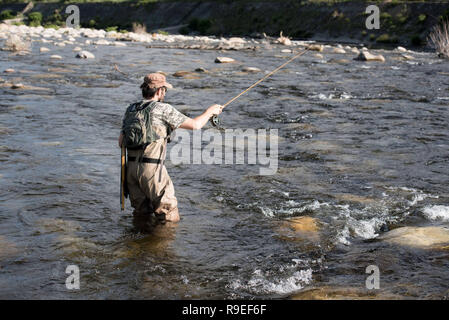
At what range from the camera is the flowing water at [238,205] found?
14.2 ft

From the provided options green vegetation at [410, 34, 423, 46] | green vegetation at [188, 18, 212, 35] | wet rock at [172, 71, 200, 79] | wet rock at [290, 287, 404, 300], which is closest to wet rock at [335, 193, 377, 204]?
wet rock at [290, 287, 404, 300]

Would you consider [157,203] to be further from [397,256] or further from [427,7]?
[427,7]

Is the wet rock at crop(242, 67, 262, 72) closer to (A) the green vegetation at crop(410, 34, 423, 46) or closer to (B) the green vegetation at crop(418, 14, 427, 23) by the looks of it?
(A) the green vegetation at crop(410, 34, 423, 46)

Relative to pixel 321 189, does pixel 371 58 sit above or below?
above

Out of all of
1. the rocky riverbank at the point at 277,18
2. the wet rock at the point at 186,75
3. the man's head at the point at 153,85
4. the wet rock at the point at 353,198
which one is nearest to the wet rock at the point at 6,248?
the man's head at the point at 153,85

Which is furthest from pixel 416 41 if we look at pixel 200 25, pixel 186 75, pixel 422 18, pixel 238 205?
pixel 238 205

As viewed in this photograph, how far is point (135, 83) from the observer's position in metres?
16.6

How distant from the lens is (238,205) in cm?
627

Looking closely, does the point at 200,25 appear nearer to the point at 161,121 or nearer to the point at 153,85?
the point at 153,85

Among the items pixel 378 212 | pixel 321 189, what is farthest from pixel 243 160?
pixel 378 212

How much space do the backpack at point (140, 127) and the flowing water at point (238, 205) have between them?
975mm

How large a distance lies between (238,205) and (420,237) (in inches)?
84.5

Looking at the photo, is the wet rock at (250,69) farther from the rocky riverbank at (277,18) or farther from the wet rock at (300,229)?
the rocky riverbank at (277,18)
